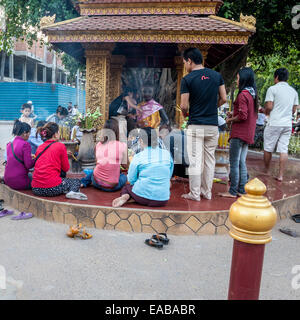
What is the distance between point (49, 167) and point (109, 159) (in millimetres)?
817

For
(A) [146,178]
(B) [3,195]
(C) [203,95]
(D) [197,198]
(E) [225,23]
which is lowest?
(B) [3,195]

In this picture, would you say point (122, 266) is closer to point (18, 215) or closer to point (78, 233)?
point (78, 233)

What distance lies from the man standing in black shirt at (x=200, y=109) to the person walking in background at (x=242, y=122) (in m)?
0.31

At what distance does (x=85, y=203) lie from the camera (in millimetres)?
4121

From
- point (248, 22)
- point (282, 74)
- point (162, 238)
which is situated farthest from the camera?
point (248, 22)

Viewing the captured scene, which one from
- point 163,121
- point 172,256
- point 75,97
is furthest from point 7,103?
point 172,256

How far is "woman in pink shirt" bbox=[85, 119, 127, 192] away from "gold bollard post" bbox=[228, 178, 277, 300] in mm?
2945

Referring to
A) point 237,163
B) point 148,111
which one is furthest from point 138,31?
point 237,163

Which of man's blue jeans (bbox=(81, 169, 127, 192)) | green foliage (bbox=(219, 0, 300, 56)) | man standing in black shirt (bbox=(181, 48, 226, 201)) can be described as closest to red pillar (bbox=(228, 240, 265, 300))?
man standing in black shirt (bbox=(181, 48, 226, 201))

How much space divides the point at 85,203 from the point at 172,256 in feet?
4.68

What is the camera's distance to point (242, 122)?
4.54 meters

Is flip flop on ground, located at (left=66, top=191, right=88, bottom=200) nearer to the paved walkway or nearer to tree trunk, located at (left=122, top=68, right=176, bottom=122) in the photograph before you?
the paved walkway
